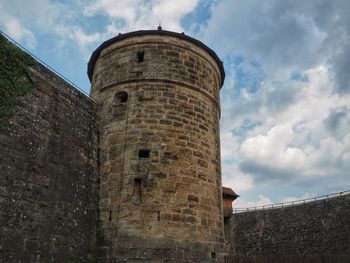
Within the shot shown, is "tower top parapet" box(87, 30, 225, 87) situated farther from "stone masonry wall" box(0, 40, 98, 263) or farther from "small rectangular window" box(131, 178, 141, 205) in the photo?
"small rectangular window" box(131, 178, 141, 205)

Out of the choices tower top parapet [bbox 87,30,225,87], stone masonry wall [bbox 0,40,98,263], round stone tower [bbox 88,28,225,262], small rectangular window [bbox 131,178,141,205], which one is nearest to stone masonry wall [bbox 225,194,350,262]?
round stone tower [bbox 88,28,225,262]

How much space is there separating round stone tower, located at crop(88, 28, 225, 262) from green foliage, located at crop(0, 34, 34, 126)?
9.38 feet

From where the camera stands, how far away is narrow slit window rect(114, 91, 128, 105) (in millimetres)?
10891

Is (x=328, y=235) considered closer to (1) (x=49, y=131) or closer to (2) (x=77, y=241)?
(2) (x=77, y=241)

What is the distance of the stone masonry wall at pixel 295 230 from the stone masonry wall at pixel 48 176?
40.1 ft

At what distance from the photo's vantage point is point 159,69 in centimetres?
1093

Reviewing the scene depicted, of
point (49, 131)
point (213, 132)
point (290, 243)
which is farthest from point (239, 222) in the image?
point (49, 131)

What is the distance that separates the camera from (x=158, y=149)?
999 cm

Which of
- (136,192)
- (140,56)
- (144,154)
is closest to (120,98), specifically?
(140,56)

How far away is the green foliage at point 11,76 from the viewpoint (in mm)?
7891

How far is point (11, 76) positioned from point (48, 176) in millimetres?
→ 2427

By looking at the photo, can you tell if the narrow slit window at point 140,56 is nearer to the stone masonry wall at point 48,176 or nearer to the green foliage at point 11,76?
the stone masonry wall at point 48,176

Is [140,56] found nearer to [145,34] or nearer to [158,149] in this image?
[145,34]

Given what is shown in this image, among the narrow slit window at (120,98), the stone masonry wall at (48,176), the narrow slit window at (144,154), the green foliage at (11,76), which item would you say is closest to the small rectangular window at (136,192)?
the narrow slit window at (144,154)
